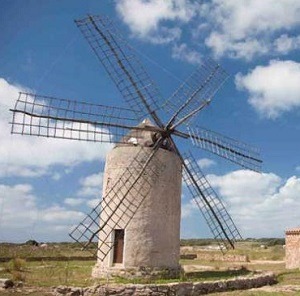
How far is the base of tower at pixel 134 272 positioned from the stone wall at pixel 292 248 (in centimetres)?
1101

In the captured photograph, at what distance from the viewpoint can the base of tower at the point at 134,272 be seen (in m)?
17.7

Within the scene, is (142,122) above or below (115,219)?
above

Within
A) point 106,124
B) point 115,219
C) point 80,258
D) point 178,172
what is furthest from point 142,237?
point 80,258

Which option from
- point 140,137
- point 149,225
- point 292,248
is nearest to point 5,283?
point 149,225

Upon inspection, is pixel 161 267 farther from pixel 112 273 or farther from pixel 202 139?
pixel 202 139

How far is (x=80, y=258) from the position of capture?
104 feet

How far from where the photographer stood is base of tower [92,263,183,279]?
1772 centimetres

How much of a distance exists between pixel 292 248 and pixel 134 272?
12922mm

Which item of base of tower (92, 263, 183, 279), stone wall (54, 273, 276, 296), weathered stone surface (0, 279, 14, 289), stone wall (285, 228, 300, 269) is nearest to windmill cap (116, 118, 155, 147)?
base of tower (92, 263, 183, 279)

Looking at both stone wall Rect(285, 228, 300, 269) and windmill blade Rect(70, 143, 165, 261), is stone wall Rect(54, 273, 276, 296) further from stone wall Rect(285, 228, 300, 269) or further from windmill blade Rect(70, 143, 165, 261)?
stone wall Rect(285, 228, 300, 269)

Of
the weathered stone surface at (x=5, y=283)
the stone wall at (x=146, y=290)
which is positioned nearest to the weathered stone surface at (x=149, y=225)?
the stone wall at (x=146, y=290)

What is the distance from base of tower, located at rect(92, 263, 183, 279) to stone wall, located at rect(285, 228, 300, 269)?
1101 centimetres

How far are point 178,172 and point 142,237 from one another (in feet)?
10.7

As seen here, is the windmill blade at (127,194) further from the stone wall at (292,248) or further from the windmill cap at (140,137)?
the stone wall at (292,248)
